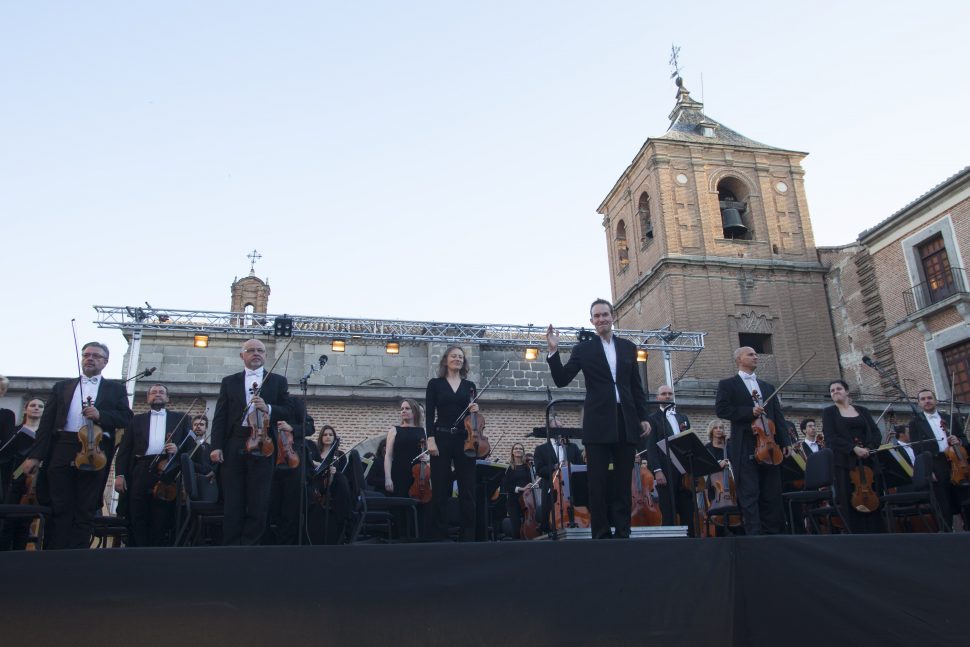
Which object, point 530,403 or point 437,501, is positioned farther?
point 530,403

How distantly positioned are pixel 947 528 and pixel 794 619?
4.72 metres

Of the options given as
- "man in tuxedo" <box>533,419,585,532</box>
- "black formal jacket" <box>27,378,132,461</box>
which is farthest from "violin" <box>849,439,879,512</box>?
"black formal jacket" <box>27,378,132,461</box>

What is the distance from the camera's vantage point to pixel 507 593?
151 inches

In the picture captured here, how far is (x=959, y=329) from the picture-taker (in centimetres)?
2292

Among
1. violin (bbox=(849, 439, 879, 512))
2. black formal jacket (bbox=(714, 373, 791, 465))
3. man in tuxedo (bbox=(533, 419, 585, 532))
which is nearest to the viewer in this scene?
black formal jacket (bbox=(714, 373, 791, 465))

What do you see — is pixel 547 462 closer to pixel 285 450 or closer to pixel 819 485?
pixel 819 485

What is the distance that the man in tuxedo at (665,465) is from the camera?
7723mm

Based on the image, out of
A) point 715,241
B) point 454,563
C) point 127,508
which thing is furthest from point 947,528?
point 715,241

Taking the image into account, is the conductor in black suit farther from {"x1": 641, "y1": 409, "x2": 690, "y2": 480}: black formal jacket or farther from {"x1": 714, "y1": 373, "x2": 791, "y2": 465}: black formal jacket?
{"x1": 641, "y1": 409, "x2": 690, "y2": 480}: black formal jacket

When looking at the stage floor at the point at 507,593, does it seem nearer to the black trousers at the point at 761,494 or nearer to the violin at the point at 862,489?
the black trousers at the point at 761,494

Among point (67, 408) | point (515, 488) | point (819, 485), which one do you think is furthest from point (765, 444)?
point (67, 408)

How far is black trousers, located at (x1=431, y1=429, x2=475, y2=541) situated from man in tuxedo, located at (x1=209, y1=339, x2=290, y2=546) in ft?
4.63

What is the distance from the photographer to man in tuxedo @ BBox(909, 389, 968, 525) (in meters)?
8.05

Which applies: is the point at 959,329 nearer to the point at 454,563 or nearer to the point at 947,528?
the point at 947,528
